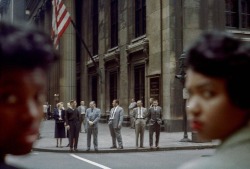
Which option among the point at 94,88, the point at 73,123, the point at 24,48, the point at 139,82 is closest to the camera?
the point at 24,48

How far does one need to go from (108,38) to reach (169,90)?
1191 cm

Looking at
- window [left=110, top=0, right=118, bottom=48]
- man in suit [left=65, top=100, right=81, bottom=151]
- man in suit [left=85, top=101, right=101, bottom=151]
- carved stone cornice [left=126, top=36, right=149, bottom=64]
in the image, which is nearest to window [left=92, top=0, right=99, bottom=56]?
window [left=110, top=0, right=118, bottom=48]

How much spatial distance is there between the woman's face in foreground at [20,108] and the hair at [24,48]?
0.07 ft

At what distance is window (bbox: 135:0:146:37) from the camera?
30.2 m

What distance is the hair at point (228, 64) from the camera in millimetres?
1292

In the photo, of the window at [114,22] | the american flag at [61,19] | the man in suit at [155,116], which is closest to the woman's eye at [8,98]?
the man in suit at [155,116]

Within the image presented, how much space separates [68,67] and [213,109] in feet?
135

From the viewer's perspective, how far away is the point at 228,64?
1291 mm

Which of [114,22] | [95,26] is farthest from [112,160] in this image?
[95,26]

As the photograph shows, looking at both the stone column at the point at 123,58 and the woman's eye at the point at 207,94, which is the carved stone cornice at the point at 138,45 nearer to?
the stone column at the point at 123,58

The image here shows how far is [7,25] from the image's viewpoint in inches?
43.1

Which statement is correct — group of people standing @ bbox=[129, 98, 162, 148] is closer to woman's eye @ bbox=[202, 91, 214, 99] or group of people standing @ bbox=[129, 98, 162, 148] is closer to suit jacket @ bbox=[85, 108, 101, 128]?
suit jacket @ bbox=[85, 108, 101, 128]

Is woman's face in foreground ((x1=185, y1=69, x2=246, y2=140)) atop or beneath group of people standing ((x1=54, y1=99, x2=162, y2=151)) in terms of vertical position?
atop

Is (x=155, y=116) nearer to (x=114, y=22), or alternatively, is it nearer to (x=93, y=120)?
(x=93, y=120)
